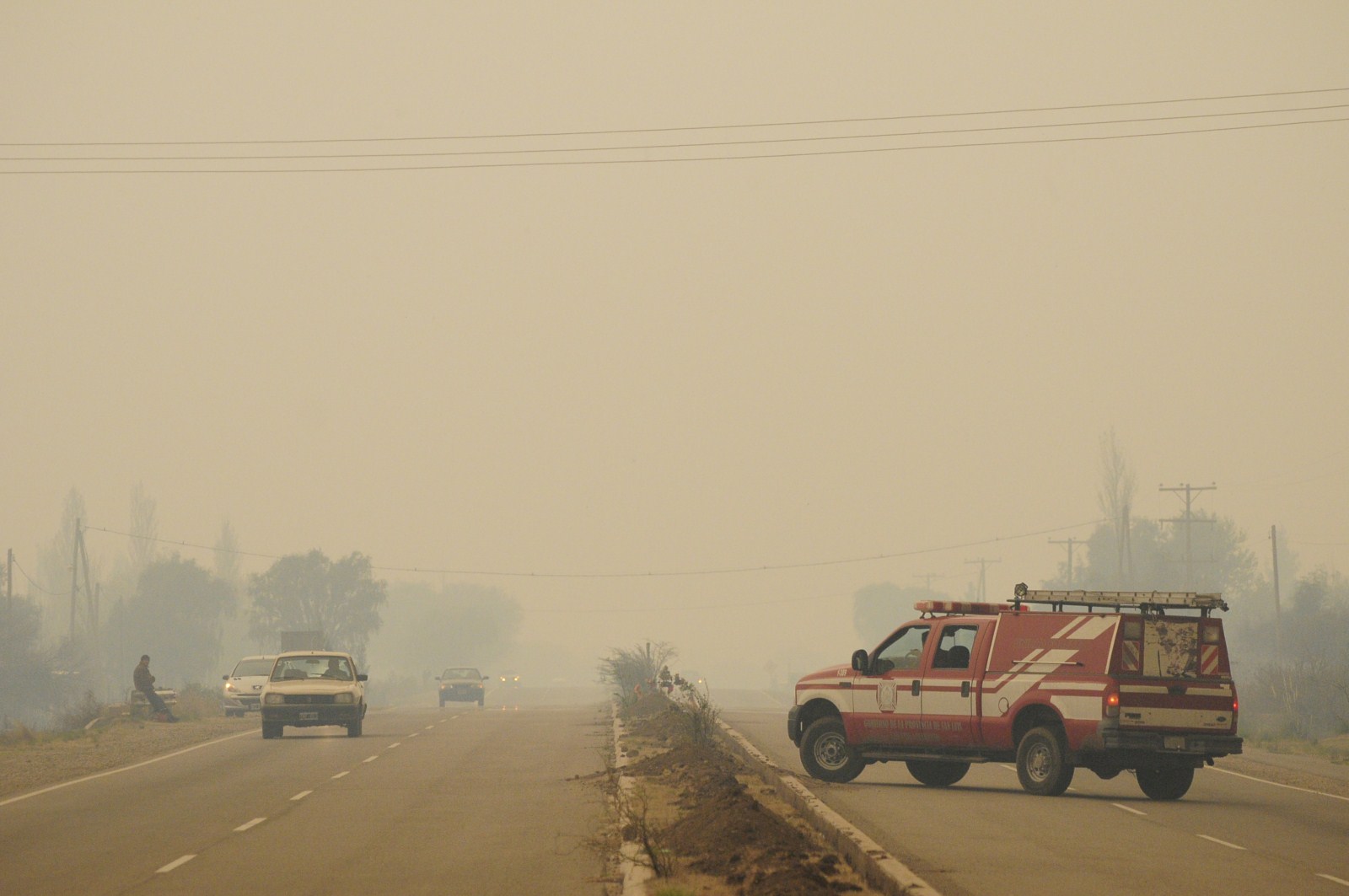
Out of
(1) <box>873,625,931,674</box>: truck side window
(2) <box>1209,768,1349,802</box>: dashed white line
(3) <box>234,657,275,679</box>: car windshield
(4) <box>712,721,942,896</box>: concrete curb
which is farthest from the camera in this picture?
(3) <box>234,657,275,679</box>: car windshield

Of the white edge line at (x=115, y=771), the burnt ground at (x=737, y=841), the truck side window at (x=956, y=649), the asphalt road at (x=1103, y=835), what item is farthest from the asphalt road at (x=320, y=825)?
the truck side window at (x=956, y=649)

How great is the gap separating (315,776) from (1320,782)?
1497 cm

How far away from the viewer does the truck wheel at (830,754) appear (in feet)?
74.6

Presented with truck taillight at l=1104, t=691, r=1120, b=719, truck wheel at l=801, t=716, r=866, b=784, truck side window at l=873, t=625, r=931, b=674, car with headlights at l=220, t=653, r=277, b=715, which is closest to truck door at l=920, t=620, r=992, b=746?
truck side window at l=873, t=625, r=931, b=674

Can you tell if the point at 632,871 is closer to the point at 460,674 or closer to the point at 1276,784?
the point at 1276,784

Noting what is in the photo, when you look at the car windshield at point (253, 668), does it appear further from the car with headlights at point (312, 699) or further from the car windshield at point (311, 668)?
the car with headlights at point (312, 699)

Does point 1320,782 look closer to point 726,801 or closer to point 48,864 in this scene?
point 726,801

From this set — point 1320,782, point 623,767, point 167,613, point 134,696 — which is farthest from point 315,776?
point 167,613

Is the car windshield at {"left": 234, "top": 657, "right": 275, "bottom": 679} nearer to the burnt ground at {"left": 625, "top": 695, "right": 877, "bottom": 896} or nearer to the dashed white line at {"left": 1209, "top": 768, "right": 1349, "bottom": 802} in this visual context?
the burnt ground at {"left": 625, "top": 695, "right": 877, "bottom": 896}

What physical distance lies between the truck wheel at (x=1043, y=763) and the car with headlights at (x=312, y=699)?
1727 centimetres

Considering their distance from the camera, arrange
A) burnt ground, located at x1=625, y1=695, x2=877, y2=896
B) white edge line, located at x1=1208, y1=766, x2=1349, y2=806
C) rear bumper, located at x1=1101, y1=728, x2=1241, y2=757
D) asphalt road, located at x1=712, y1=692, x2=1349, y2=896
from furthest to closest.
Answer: white edge line, located at x1=1208, y1=766, x2=1349, y2=806 < rear bumper, located at x1=1101, y1=728, x2=1241, y2=757 < asphalt road, located at x1=712, y1=692, x2=1349, y2=896 < burnt ground, located at x1=625, y1=695, x2=877, y2=896

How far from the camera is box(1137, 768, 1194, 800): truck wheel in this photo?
2127 cm

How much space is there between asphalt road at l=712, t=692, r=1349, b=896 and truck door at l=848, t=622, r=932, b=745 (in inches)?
28.7

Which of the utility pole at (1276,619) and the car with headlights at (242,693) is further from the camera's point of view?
the utility pole at (1276,619)
